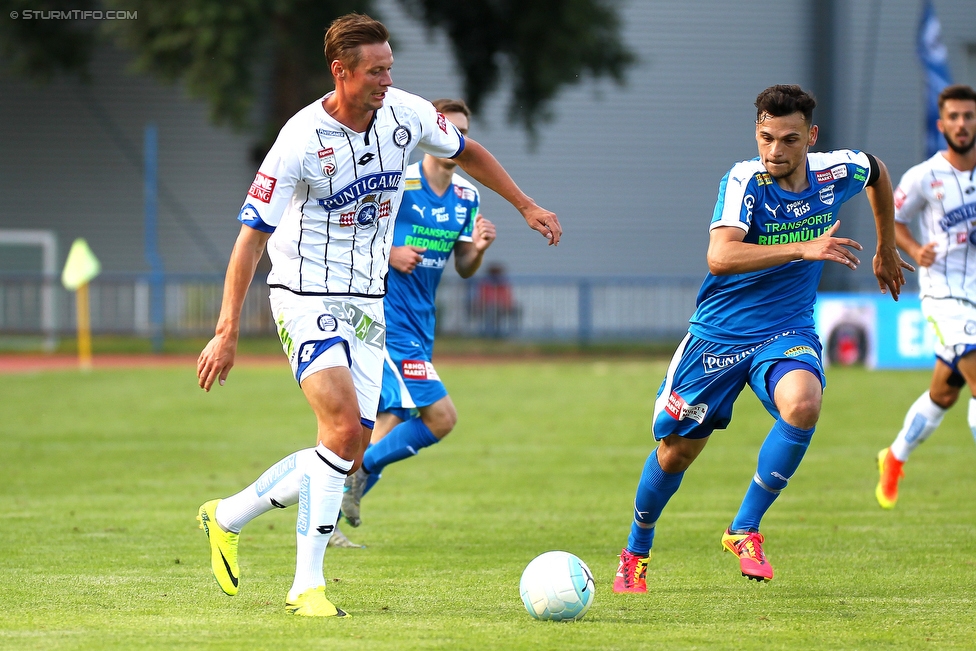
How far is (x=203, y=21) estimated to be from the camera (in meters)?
22.7

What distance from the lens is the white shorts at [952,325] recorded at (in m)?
7.74

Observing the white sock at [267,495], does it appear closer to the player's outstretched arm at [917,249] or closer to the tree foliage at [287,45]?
the player's outstretched arm at [917,249]

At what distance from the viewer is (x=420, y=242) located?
7430mm

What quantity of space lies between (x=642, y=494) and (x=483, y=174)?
1709mm

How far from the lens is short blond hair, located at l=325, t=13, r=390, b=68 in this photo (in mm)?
4887

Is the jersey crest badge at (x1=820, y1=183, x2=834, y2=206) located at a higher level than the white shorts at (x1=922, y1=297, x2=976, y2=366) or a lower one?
higher

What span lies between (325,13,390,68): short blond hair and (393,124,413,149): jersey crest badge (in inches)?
15.7

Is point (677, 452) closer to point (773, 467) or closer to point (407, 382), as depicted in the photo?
point (773, 467)

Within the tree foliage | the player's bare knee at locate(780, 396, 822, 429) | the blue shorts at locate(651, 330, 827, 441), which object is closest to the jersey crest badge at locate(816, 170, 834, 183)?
the blue shorts at locate(651, 330, 827, 441)

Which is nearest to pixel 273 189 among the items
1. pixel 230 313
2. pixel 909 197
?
pixel 230 313

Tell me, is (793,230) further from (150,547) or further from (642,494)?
(150,547)

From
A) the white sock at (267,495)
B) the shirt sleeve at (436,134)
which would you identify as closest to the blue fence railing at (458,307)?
the shirt sleeve at (436,134)

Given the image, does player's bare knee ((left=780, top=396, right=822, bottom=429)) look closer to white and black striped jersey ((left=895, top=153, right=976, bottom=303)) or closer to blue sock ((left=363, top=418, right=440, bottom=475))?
blue sock ((left=363, top=418, right=440, bottom=475))

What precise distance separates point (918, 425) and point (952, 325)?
813 mm
